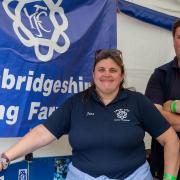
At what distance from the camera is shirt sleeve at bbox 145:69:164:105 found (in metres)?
2.13

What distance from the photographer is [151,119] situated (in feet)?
6.09

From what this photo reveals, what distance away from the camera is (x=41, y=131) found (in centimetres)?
187

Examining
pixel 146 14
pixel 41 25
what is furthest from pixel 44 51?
pixel 146 14

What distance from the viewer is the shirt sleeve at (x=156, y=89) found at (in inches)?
83.9

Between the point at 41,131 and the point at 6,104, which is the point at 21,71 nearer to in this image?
the point at 6,104

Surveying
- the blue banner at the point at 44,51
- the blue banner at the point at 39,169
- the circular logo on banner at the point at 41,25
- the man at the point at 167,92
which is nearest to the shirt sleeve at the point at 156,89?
the man at the point at 167,92

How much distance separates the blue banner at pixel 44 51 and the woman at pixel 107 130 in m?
0.30

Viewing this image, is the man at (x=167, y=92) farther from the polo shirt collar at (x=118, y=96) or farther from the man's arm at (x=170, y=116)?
the polo shirt collar at (x=118, y=96)

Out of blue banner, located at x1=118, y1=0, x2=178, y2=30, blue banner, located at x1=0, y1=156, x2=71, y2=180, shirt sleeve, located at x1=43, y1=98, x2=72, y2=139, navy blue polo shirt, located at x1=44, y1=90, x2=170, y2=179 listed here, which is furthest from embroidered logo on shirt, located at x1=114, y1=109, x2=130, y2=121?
blue banner, located at x1=118, y1=0, x2=178, y2=30

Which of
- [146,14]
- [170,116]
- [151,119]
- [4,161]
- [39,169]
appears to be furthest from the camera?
[146,14]

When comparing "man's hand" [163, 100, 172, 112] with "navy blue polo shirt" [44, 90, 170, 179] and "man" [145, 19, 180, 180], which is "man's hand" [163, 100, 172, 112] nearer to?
"man" [145, 19, 180, 180]

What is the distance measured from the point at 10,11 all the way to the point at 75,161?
0.89 m

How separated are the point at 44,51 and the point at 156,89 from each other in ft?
2.27

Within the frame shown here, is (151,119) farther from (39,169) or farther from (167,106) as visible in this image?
(39,169)
